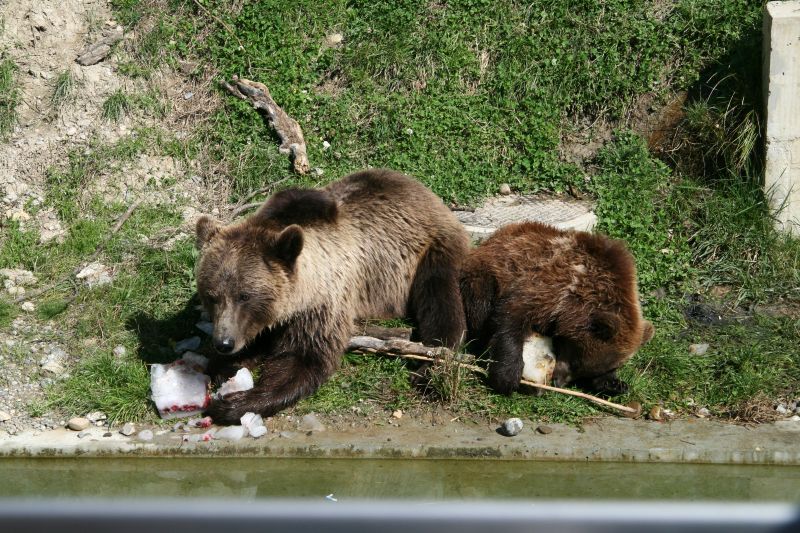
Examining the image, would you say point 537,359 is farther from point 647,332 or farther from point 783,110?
point 783,110

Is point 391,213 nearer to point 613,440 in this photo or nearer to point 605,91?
point 613,440

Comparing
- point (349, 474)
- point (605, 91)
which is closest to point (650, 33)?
point (605, 91)

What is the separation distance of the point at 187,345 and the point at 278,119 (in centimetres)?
299

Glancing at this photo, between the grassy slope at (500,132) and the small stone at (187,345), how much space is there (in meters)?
0.15

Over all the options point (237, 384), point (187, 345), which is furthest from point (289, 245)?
point (187, 345)

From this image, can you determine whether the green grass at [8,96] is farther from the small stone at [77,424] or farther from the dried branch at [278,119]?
the small stone at [77,424]

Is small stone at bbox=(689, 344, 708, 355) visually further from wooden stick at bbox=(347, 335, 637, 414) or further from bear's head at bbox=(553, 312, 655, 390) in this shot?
wooden stick at bbox=(347, 335, 637, 414)

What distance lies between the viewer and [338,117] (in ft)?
30.2

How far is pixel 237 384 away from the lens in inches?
247

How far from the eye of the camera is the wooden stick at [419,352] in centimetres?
631

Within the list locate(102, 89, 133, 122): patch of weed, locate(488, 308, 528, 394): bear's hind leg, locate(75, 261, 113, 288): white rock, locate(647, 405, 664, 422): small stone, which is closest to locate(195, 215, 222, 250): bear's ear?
locate(75, 261, 113, 288): white rock

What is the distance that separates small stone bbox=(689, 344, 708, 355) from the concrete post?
175cm

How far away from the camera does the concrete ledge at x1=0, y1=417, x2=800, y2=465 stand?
5.73 meters

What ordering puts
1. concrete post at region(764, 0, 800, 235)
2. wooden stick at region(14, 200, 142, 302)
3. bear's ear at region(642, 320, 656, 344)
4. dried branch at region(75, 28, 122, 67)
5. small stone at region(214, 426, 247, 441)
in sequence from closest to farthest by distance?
1. small stone at region(214, 426, 247, 441)
2. bear's ear at region(642, 320, 656, 344)
3. wooden stick at region(14, 200, 142, 302)
4. concrete post at region(764, 0, 800, 235)
5. dried branch at region(75, 28, 122, 67)
